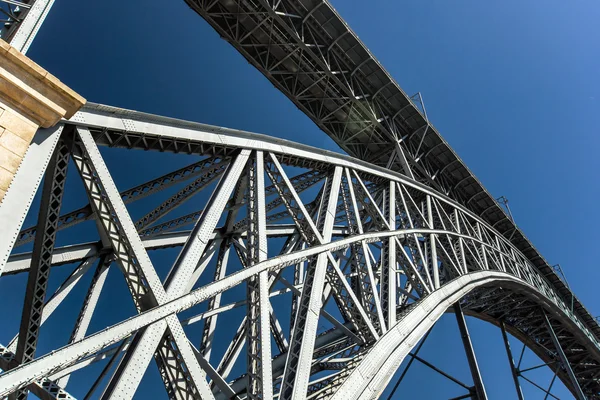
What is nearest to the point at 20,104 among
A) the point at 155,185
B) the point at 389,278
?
the point at 155,185

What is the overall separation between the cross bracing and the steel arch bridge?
78 millimetres

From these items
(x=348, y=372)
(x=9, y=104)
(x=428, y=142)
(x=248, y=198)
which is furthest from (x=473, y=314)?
(x=9, y=104)

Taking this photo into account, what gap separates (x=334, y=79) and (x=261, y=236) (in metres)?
10.9

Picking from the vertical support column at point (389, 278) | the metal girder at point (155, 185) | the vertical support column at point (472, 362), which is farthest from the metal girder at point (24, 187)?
the vertical support column at point (472, 362)

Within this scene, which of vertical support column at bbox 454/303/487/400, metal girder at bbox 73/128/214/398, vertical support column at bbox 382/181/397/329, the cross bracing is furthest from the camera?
the cross bracing

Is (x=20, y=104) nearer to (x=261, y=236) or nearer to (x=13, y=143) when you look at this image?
(x=13, y=143)

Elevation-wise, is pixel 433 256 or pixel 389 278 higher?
pixel 433 256

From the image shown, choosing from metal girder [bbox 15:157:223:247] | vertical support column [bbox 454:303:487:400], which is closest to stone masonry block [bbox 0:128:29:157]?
metal girder [bbox 15:157:223:247]

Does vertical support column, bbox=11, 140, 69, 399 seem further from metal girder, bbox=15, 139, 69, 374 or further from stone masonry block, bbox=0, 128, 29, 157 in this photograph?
stone masonry block, bbox=0, 128, 29, 157

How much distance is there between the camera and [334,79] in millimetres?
17438

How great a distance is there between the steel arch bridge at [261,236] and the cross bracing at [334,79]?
8 cm

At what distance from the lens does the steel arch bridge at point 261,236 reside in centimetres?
562

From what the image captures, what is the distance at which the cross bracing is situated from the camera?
15.9 m

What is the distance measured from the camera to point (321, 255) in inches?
374
